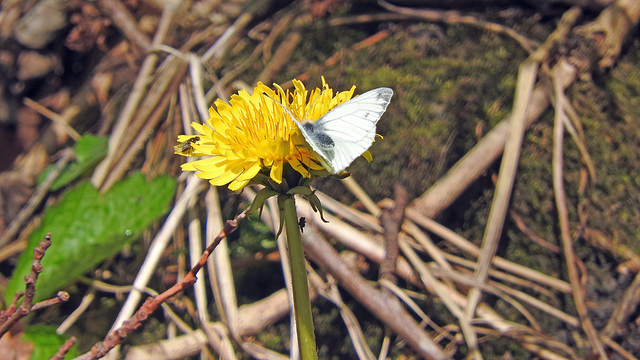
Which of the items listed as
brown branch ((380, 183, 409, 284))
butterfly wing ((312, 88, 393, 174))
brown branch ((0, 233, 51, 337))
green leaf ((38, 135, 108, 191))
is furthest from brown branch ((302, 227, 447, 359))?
green leaf ((38, 135, 108, 191))

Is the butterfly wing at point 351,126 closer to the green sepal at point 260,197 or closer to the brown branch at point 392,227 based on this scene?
the green sepal at point 260,197

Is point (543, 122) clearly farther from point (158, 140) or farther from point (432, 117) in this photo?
point (158, 140)

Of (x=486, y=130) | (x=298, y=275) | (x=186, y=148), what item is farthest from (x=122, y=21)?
(x=298, y=275)

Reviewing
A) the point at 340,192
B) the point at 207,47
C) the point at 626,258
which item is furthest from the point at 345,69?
the point at 626,258

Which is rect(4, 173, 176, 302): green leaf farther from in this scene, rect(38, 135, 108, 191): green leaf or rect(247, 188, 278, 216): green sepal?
rect(247, 188, 278, 216): green sepal

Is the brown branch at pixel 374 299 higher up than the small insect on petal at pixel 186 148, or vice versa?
the small insect on petal at pixel 186 148

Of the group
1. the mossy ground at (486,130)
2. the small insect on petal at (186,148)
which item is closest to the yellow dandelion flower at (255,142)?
the small insect on petal at (186,148)
